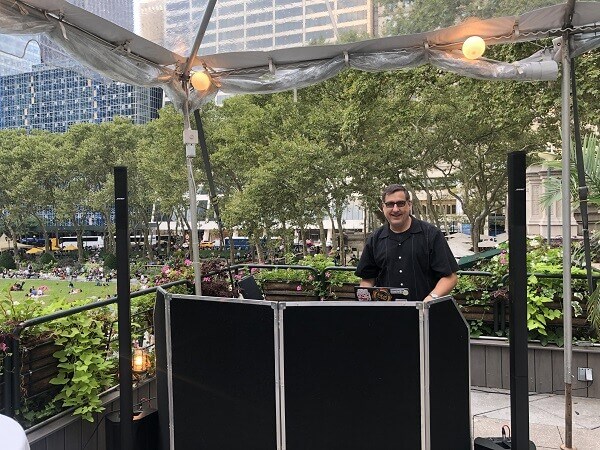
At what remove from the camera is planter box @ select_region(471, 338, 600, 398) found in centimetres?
448

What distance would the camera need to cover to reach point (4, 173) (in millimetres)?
37156

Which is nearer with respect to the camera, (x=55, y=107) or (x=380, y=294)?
(x=380, y=294)

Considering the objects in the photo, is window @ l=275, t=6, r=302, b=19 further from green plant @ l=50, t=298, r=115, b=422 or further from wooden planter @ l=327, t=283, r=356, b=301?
green plant @ l=50, t=298, r=115, b=422

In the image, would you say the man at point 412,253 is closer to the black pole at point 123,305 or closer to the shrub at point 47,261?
the black pole at point 123,305

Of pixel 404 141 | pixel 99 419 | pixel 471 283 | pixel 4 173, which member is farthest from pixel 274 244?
pixel 4 173

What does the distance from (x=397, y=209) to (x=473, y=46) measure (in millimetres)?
1808

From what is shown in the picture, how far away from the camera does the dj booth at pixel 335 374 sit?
8.09ft

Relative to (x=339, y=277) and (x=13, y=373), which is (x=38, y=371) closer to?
(x=13, y=373)

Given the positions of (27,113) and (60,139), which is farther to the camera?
(27,113)

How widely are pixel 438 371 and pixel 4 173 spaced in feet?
137

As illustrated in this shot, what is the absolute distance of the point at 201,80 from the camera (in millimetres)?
4930

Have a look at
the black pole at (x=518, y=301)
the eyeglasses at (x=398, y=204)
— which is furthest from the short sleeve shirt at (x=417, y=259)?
the black pole at (x=518, y=301)

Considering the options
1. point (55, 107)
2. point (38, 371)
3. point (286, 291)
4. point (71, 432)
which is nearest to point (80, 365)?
point (38, 371)

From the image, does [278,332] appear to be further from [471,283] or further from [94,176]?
[94,176]
